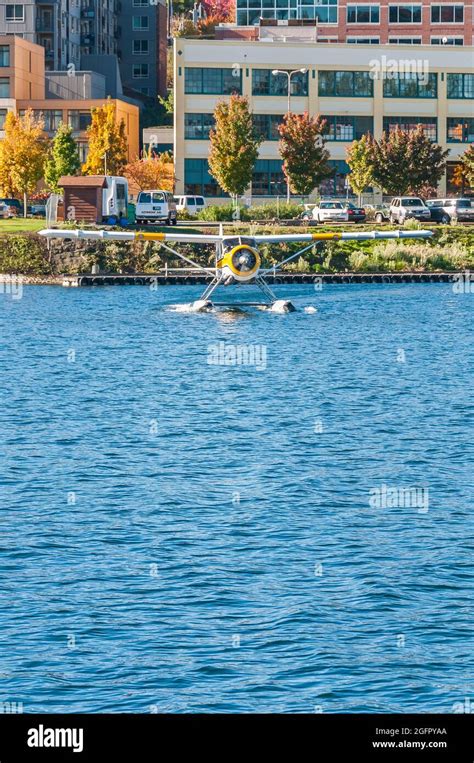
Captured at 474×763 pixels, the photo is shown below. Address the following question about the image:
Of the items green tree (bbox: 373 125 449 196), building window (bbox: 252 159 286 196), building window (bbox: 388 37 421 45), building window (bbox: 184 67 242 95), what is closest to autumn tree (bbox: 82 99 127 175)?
building window (bbox: 184 67 242 95)

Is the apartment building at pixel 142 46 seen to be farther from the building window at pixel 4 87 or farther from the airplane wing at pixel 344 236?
the airplane wing at pixel 344 236

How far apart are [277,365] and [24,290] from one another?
41.6 metres

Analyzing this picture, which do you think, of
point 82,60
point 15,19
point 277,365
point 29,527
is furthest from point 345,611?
point 82,60

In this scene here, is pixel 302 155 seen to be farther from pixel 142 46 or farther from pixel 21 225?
pixel 142 46

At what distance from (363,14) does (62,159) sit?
42.4 m

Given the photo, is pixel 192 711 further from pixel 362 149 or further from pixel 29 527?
pixel 362 149

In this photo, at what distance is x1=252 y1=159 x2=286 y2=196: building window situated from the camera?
135875 millimetres

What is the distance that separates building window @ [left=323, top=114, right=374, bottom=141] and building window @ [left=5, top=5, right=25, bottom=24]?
41899 mm

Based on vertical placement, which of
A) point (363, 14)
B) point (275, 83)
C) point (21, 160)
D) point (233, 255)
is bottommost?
point (233, 255)

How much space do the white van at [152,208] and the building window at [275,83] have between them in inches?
1258

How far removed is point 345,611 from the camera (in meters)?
23.4

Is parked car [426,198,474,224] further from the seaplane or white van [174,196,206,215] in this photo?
the seaplane

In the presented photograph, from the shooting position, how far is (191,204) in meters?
124

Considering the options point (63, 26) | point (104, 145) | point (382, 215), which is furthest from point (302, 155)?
point (63, 26)
